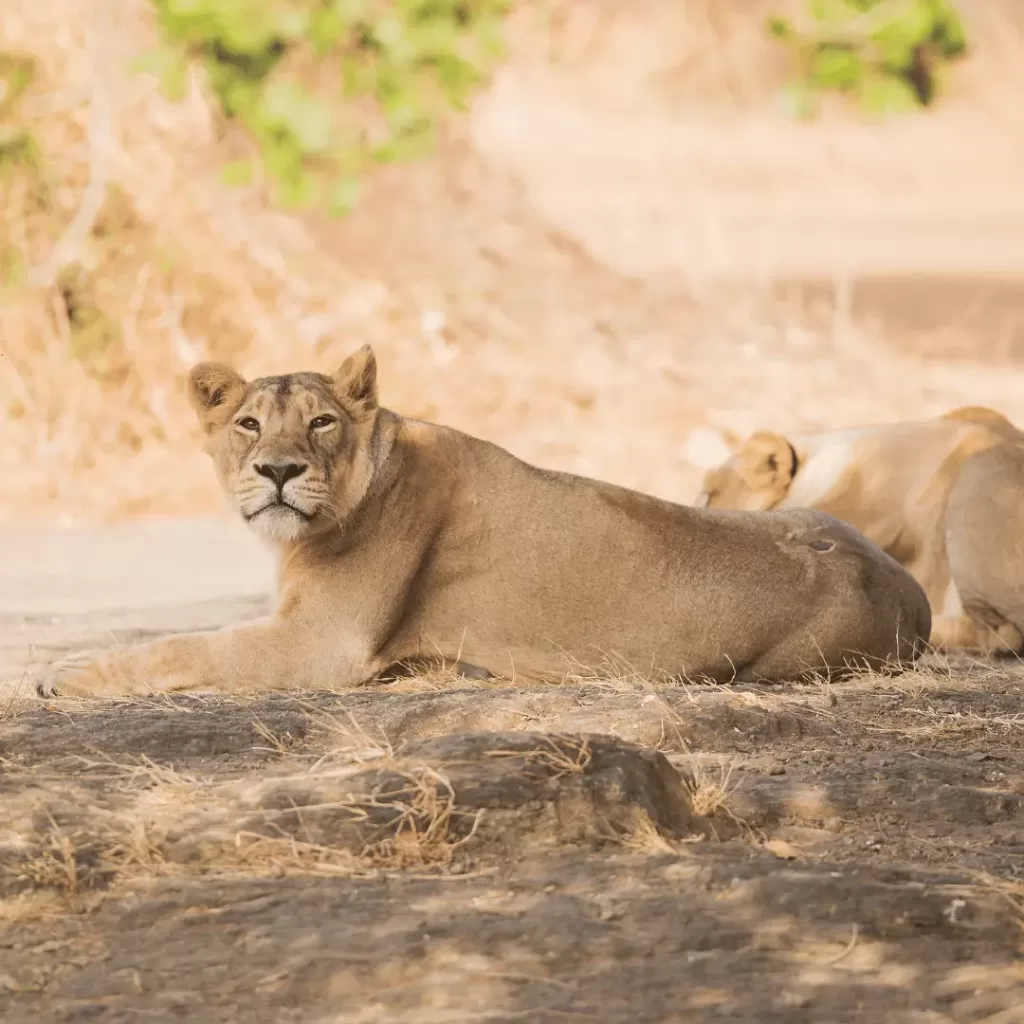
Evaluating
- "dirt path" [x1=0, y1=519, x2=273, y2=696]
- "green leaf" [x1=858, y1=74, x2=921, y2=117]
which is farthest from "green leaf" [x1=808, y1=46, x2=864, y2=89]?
"dirt path" [x1=0, y1=519, x2=273, y2=696]

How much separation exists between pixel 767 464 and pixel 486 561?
2.66 m

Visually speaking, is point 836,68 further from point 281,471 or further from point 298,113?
point 281,471

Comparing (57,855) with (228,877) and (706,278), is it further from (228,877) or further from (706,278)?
(706,278)

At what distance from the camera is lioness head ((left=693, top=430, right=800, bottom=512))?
831cm

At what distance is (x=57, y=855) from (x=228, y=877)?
33 cm

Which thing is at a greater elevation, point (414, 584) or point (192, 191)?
point (192, 191)

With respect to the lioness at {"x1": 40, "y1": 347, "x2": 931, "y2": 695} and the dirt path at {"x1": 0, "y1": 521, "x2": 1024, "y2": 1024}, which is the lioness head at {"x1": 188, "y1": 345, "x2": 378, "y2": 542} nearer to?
the lioness at {"x1": 40, "y1": 347, "x2": 931, "y2": 695}

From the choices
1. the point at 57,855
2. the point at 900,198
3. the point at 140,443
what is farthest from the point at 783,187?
the point at 57,855

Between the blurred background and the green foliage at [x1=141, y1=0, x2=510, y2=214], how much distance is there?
0.08 ft

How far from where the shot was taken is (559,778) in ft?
12.5

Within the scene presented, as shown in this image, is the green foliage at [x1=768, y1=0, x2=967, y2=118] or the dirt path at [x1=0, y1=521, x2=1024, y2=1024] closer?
the dirt path at [x1=0, y1=521, x2=1024, y2=1024]

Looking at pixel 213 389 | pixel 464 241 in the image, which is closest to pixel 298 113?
pixel 464 241

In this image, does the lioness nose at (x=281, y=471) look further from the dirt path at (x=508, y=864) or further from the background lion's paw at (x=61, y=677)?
the dirt path at (x=508, y=864)

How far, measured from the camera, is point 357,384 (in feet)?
19.8
